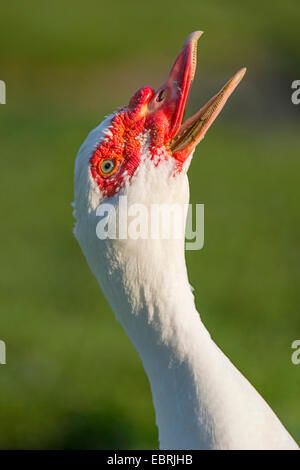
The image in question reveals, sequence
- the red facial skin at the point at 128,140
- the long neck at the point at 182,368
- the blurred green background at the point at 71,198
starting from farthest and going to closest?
1. the blurred green background at the point at 71,198
2. the red facial skin at the point at 128,140
3. the long neck at the point at 182,368

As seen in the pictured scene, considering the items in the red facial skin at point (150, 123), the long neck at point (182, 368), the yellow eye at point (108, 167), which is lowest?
the long neck at point (182, 368)

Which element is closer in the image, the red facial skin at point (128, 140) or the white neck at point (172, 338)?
the white neck at point (172, 338)

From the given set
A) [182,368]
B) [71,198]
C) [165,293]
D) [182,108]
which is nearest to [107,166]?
[182,108]

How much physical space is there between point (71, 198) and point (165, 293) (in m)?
11.5

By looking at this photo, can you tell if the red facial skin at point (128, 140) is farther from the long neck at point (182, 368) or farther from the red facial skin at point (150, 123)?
the long neck at point (182, 368)

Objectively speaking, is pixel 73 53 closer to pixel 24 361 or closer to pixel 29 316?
pixel 29 316

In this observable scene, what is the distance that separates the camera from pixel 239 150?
17.8 m

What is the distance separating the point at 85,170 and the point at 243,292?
27.8 ft

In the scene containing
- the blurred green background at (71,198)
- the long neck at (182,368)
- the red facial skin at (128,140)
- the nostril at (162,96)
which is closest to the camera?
the long neck at (182,368)

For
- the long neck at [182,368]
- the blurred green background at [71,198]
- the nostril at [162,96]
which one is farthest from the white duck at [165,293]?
the blurred green background at [71,198]

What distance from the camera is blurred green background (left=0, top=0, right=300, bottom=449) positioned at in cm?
807

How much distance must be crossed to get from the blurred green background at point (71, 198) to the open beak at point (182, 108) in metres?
4.17

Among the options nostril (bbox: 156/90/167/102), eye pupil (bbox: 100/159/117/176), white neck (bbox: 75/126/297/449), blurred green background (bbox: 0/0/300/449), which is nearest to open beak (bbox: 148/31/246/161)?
nostril (bbox: 156/90/167/102)

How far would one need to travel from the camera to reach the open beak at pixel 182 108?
317 centimetres
